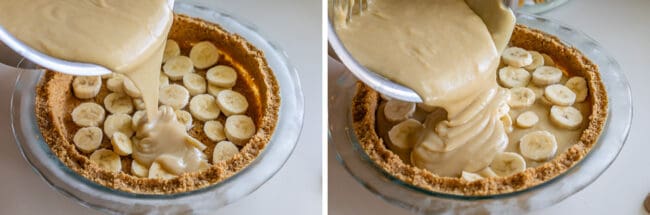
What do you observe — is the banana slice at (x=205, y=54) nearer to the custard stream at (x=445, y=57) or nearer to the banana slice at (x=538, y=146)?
the custard stream at (x=445, y=57)

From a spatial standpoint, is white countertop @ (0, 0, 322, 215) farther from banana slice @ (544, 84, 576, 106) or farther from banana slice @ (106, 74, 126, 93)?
banana slice @ (544, 84, 576, 106)

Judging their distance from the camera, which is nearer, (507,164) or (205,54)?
(507,164)

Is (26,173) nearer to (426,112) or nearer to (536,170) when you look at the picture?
(426,112)

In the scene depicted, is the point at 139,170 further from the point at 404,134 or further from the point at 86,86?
the point at 404,134

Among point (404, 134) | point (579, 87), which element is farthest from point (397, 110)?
point (579, 87)

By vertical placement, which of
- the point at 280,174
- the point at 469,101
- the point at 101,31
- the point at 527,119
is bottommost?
the point at 280,174

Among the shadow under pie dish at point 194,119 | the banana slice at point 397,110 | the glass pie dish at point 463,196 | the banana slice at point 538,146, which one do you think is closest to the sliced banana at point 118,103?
the shadow under pie dish at point 194,119

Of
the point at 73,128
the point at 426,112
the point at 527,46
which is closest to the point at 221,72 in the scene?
the point at 73,128
